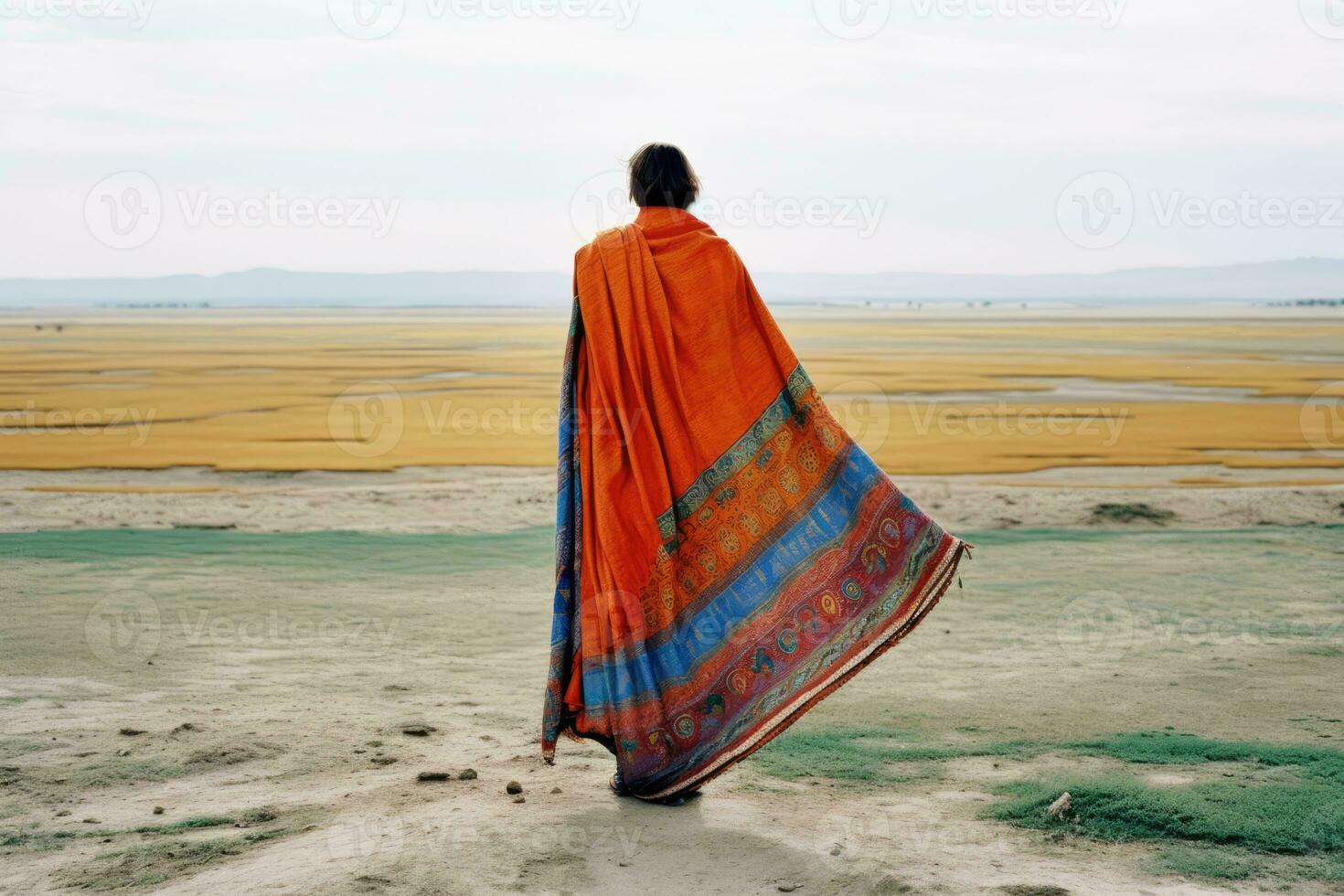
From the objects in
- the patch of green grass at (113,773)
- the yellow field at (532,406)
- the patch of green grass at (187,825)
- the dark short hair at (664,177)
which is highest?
the dark short hair at (664,177)

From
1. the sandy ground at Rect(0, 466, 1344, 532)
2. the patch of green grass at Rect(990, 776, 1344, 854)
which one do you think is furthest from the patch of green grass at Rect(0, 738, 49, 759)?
the sandy ground at Rect(0, 466, 1344, 532)

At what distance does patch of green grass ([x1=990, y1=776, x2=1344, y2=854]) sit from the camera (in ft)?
12.7

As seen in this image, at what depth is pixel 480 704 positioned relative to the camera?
545cm

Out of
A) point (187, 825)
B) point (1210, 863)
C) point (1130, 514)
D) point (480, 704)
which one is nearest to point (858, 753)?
point (1210, 863)

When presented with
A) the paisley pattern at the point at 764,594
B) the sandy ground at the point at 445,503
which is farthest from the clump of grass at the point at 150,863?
the sandy ground at the point at 445,503

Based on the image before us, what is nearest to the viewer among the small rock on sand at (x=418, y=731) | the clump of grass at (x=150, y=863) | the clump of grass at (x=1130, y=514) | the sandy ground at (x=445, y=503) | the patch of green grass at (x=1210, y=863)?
the clump of grass at (x=150, y=863)

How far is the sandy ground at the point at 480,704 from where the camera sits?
12.0ft

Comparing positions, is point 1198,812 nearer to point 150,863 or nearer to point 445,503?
point 150,863

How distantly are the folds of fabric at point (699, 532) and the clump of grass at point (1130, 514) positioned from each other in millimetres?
6990

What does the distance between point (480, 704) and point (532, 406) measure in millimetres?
17604

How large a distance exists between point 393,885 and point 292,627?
3591 mm

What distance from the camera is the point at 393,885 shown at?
11.3 ft

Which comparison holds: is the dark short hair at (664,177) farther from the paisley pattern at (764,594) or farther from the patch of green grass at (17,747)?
the patch of green grass at (17,747)

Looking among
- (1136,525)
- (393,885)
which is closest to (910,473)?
(1136,525)
